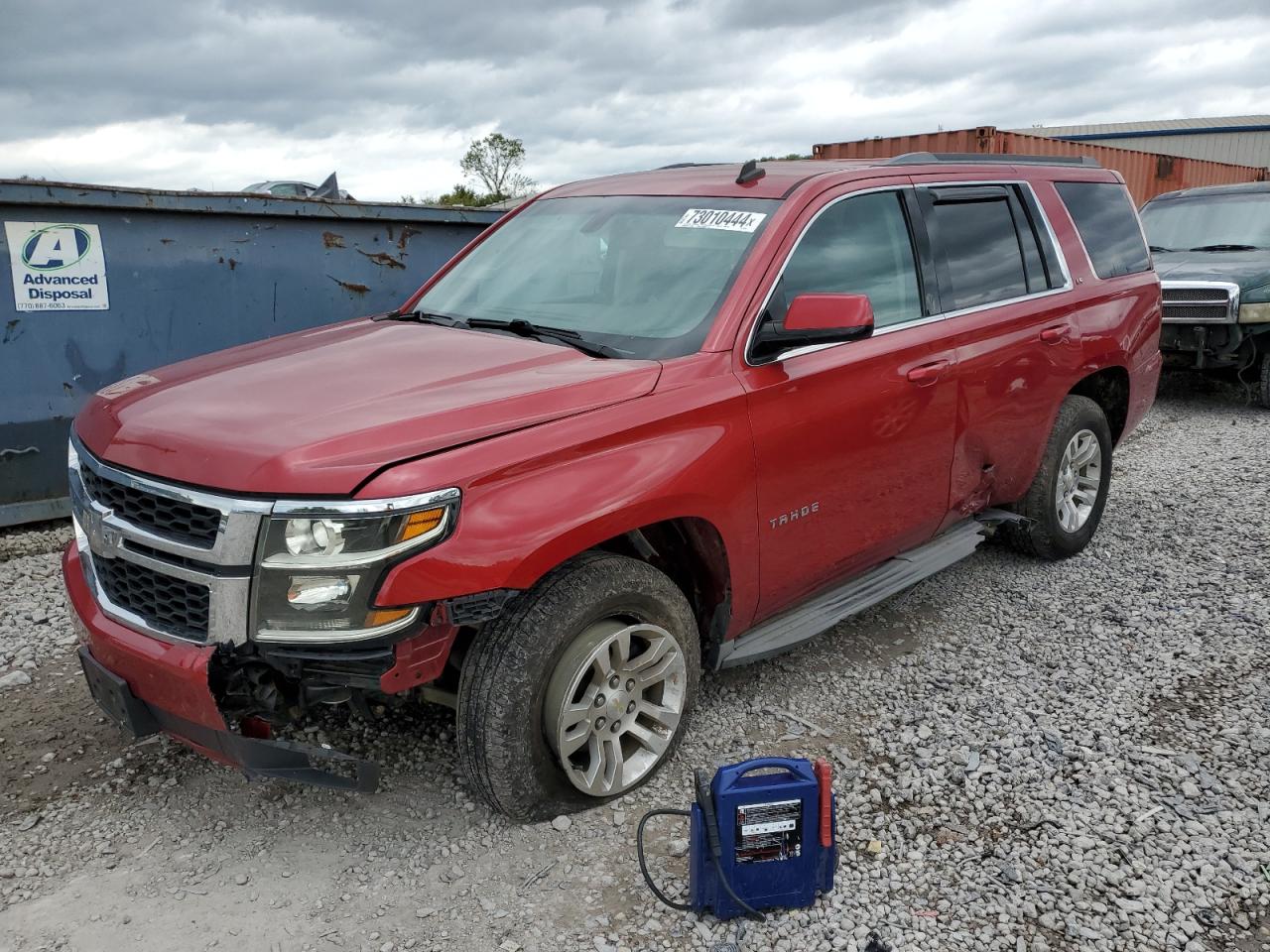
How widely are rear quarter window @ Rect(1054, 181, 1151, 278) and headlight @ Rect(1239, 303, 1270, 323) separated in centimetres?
417

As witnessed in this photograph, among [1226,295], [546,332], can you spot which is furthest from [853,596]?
[1226,295]

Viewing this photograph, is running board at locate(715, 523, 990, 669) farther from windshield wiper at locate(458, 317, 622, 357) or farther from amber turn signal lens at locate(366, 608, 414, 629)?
amber turn signal lens at locate(366, 608, 414, 629)

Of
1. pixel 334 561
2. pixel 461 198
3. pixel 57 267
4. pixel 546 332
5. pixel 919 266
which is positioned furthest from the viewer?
pixel 461 198

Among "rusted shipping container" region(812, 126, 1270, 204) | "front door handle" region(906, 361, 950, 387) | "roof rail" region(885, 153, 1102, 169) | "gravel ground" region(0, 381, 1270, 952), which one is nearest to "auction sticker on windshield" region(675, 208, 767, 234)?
"front door handle" region(906, 361, 950, 387)

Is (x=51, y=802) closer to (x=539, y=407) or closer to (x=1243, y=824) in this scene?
(x=539, y=407)

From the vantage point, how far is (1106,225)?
5.18 meters

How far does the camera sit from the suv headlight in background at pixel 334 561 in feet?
8.02

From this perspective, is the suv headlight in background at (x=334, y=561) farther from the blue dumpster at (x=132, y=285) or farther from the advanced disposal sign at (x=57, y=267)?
the advanced disposal sign at (x=57, y=267)

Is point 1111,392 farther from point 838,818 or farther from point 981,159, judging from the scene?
point 838,818

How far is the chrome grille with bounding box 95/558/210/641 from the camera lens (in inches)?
101

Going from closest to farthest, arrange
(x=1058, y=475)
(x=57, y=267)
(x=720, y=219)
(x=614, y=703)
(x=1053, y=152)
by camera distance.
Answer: (x=614, y=703) < (x=720, y=219) < (x=1058, y=475) < (x=57, y=267) < (x=1053, y=152)

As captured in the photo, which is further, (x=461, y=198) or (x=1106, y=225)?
(x=461, y=198)

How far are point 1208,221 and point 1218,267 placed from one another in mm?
1405

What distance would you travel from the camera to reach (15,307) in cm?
561
